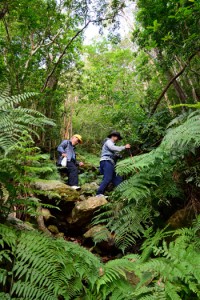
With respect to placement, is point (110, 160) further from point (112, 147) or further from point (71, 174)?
point (71, 174)

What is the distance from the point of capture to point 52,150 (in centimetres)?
804

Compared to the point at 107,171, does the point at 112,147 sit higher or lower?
higher

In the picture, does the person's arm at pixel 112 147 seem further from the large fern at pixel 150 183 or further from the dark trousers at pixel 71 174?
the large fern at pixel 150 183

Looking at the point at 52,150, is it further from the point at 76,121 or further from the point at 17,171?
the point at 17,171

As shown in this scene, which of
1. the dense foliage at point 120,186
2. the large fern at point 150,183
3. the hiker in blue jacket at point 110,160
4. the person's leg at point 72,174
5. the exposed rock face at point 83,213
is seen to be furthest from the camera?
the person's leg at point 72,174

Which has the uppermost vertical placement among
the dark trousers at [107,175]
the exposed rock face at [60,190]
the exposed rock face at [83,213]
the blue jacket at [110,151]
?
the blue jacket at [110,151]

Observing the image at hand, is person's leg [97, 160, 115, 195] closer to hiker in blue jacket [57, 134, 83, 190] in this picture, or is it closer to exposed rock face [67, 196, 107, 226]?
hiker in blue jacket [57, 134, 83, 190]

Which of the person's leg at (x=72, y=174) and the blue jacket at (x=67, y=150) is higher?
the blue jacket at (x=67, y=150)

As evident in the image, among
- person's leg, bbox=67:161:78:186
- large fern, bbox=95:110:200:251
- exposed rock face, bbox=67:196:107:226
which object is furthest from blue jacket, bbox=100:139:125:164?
large fern, bbox=95:110:200:251

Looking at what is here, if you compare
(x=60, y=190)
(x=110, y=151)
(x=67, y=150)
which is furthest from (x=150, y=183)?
(x=67, y=150)

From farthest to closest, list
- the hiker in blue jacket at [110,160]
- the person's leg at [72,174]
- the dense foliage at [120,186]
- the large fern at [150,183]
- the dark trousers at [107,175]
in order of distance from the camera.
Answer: the person's leg at [72,174], the hiker in blue jacket at [110,160], the dark trousers at [107,175], the large fern at [150,183], the dense foliage at [120,186]

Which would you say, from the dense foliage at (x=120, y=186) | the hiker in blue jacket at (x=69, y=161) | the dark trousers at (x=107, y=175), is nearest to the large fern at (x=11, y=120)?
the dense foliage at (x=120, y=186)

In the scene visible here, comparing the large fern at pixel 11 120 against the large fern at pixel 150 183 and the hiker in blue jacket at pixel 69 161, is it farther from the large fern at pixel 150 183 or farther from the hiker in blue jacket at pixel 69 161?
the hiker in blue jacket at pixel 69 161

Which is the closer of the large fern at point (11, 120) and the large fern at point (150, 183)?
the large fern at point (11, 120)
